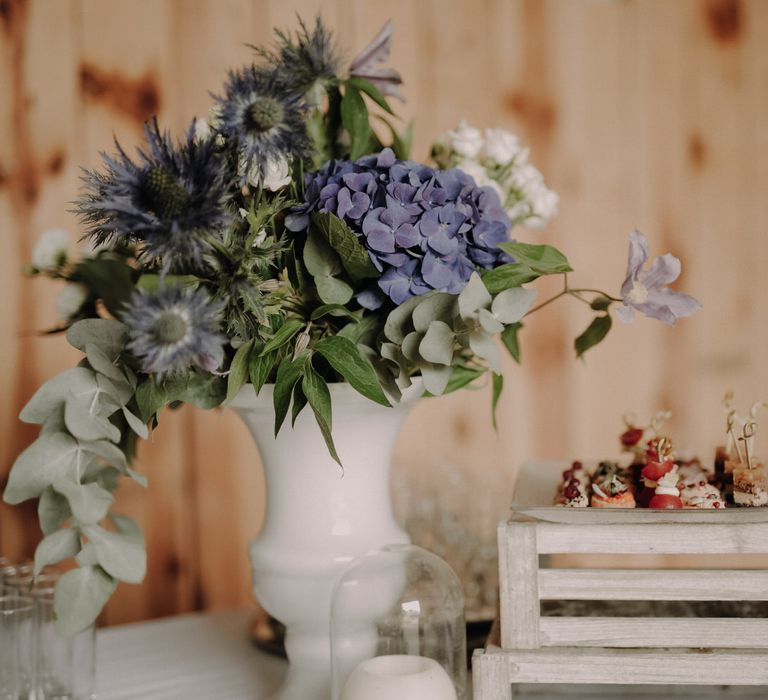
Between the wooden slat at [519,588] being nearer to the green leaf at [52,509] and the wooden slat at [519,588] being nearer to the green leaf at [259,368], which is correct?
the green leaf at [259,368]

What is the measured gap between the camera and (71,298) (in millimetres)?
847

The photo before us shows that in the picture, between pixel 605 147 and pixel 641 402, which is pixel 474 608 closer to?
pixel 641 402

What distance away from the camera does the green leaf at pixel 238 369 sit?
749 mm

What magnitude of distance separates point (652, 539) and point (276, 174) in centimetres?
43

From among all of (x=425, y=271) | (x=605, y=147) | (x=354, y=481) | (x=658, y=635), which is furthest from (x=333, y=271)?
(x=605, y=147)

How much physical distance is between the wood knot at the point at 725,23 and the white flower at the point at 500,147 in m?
0.84

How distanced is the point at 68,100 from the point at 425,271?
0.87 metres

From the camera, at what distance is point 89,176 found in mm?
744

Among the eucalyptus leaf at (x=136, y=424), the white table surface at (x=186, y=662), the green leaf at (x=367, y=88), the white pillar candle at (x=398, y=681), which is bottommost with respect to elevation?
the white table surface at (x=186, y=662)

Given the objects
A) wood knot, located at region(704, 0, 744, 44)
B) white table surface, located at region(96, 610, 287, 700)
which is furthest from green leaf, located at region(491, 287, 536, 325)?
wood knot, located at region(704, 0, 744, 44)

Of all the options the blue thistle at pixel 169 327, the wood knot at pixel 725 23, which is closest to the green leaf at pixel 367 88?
the blue thistle at pixel 169 327

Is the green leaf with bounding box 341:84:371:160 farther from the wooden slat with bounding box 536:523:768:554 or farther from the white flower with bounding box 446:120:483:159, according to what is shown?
Result: the wooden slat with bounding box 536:523:768:554

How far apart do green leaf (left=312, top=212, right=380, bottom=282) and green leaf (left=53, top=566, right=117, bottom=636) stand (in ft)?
1.04

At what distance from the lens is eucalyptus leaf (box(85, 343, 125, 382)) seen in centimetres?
73
